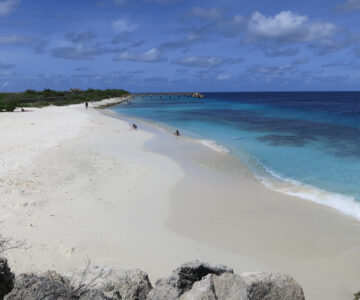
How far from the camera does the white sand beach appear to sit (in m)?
7.44

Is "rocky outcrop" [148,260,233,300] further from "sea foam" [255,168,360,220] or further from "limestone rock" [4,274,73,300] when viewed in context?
"sea foam" [255,168,360,220]

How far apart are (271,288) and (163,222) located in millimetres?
5395

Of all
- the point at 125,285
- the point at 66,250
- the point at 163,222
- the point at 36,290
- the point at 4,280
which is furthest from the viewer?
the point at 163,222

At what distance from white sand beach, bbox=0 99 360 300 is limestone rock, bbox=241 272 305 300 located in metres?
2.19

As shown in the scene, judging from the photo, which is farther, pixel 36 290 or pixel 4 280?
pixel 4 280

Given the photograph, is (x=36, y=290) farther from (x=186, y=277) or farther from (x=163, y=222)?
(x=163, y=222)

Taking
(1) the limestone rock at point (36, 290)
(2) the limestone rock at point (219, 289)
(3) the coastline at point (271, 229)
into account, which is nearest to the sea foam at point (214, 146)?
(3) the coastline at point (271, 229)

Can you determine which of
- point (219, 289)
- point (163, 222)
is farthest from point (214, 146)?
point (219, 289)

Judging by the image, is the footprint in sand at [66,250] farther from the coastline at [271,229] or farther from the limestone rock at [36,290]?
the limestone rock at [36,290]

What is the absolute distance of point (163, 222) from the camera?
9.80 meters

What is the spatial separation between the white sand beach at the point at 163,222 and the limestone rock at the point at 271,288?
2.19 m

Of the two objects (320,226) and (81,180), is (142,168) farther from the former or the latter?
(320,226)

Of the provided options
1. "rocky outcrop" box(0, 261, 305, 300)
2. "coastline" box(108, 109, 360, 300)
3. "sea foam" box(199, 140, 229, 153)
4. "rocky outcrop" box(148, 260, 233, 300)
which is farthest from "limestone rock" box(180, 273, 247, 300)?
"sea foam" box(199, 140, 229, 153)

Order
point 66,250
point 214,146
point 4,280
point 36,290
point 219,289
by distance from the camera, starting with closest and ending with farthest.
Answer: point 36,290, point 219,289, point 4,280, point 66,250, point 214,146
